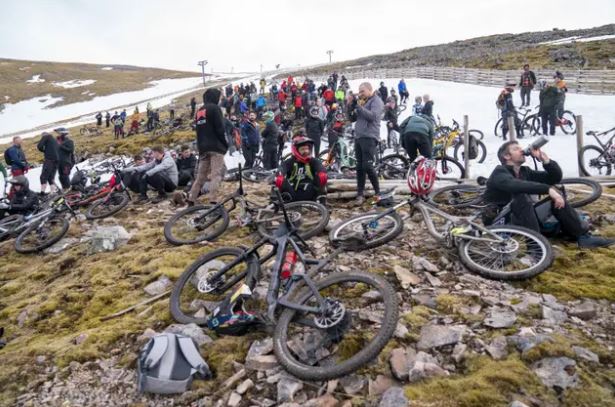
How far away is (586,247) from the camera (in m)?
5.35

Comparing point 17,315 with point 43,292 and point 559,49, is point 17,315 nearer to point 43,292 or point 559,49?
point 43,292

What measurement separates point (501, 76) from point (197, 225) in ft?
102

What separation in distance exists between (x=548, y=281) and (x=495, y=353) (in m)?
1.60

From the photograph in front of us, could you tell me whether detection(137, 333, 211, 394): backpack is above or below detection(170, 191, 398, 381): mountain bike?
below

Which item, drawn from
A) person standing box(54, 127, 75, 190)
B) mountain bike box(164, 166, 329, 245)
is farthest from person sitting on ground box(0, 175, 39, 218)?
mountain bike box(164, 166, 329, 245)

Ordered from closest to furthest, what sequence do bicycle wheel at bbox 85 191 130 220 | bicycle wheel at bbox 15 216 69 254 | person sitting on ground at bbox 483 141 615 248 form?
person sitting on ground at bbox 483 141 615 248
bicycle wheel at bbox 15 216 69 254
bicycle wheel at bbox 85 191 130 220

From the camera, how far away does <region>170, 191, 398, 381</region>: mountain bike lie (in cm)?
351

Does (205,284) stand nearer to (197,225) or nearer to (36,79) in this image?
(197,225)

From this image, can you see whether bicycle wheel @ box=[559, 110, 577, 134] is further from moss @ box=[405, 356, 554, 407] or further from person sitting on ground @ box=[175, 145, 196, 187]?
moss @ box=[405, 356, 554, 407]

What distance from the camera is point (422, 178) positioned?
19.2 feet

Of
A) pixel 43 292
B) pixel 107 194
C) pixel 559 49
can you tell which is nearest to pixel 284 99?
pixel 107 194

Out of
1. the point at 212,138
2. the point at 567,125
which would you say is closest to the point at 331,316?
→ the point at 212,138

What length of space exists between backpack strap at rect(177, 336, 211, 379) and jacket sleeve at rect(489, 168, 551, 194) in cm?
431

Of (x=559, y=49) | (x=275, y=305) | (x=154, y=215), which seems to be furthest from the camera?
(x=559, y=49)
